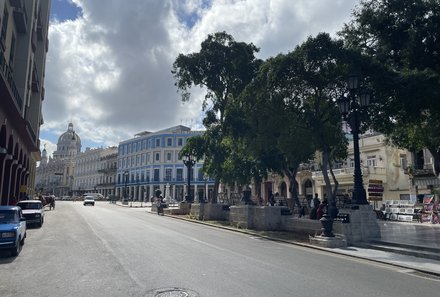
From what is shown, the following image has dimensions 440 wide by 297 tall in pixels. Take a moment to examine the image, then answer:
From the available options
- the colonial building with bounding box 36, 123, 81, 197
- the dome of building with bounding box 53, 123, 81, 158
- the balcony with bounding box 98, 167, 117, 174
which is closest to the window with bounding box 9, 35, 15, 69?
the balcony with bounding box 98, 167, 117, 174

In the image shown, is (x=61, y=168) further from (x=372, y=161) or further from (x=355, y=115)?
(x=355, y=115)

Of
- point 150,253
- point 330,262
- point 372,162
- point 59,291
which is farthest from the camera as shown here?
point 372,162

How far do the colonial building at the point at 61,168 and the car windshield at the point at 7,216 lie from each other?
117 metres

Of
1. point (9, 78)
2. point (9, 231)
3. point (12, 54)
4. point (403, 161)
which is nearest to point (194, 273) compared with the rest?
point (9, 231)

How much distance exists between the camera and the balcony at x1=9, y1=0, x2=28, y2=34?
2284 centimetres

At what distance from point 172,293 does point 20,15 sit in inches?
944

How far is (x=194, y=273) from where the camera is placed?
851 centimetres

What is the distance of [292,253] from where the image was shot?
40.2 feet

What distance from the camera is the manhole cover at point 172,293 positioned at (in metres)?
6.57

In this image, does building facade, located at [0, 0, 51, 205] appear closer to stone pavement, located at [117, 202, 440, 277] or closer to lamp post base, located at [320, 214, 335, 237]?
lamp post base, located at [320, 214, 335, 237]

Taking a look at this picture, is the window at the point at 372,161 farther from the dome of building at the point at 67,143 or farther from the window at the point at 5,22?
the dome of building at the point at 67,143

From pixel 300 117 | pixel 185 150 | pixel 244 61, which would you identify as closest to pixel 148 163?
pixel 185 150

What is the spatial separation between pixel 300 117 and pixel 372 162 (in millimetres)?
25001

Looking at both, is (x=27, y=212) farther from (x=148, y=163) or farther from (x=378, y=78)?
(x=148, y=163)
